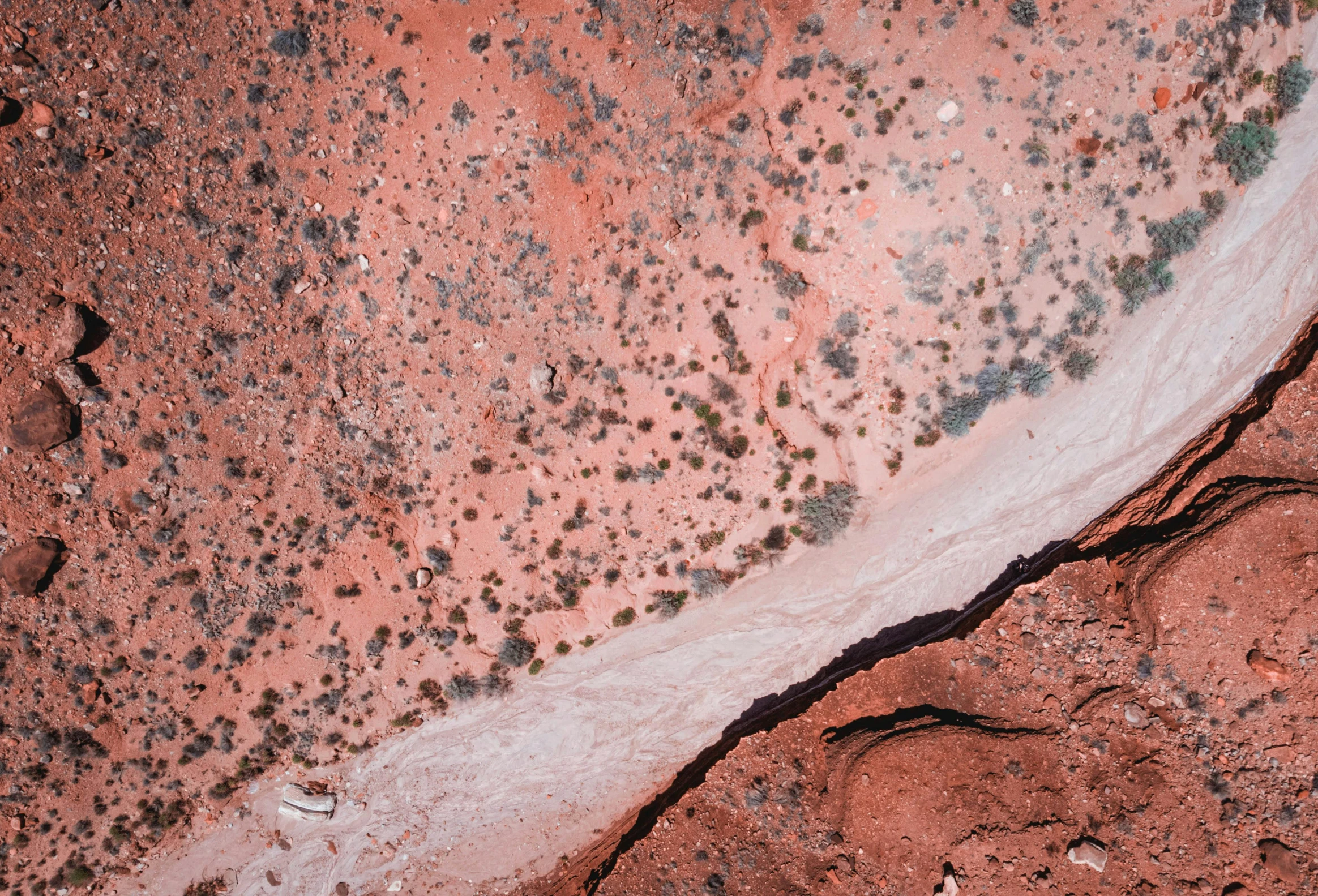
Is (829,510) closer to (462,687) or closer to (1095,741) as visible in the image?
(1095,741)

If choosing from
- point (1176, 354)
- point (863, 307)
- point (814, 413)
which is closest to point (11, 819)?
point (814, 413)

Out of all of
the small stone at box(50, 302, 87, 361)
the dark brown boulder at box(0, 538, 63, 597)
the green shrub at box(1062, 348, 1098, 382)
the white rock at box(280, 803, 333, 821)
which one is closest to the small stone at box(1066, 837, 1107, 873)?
the green shrub at box(1062, 348, 1098, 382)

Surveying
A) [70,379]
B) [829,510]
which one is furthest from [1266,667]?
[70,379]

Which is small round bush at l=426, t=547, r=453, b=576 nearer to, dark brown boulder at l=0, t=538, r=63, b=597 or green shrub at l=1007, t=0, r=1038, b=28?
dark brown boulder at l=0, t=538, r=63, b=597

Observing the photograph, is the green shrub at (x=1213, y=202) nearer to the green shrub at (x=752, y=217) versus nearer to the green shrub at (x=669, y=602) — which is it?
the green shrub at (x=752, y=217)

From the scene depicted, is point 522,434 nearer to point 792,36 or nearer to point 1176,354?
point 792,36

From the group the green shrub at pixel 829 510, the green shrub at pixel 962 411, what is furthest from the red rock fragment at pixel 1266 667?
the green shrub at pixel 829 510
